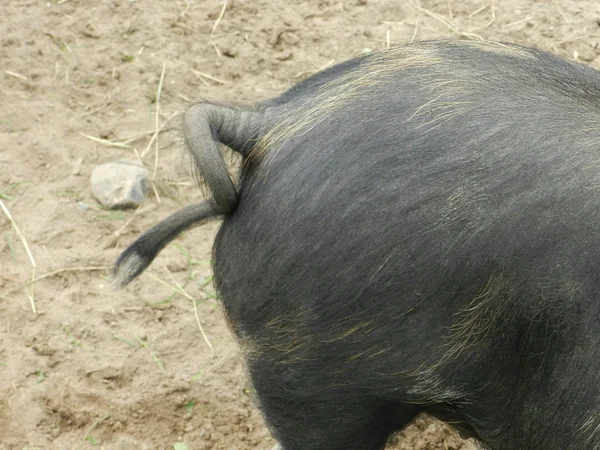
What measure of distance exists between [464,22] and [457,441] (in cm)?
207

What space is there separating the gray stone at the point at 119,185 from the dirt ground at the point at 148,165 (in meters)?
0.05

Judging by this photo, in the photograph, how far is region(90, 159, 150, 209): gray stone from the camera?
3.53 meters

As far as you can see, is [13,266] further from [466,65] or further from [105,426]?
[466,65]

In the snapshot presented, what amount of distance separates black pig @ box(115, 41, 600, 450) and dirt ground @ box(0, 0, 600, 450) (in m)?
0.39

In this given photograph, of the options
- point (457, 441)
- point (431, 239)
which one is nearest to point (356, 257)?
point (431, 239)

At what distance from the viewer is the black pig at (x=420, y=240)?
1.87 metres

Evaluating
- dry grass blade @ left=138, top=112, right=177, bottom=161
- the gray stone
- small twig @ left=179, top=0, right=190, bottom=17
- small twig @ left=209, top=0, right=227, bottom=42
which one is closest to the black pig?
the gray stone

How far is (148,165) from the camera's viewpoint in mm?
3697

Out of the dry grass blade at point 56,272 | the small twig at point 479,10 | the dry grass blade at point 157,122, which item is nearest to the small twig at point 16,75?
the dry grass blade at point 157,122

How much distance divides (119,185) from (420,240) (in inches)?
76.3

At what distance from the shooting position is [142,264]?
226 cm

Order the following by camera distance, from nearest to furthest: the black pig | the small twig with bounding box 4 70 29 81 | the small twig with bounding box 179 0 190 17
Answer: the black pig < the small twig with bounding box 4 70 29 81 < the small twig with bounding box 179 0 190 17

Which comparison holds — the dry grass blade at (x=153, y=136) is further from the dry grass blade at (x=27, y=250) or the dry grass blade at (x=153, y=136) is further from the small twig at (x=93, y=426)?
the small twig at (x=93, y=426)

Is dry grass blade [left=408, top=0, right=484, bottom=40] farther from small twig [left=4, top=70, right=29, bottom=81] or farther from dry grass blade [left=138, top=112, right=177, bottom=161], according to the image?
small twig [left=4, top=70, right=29, bottom=81]
